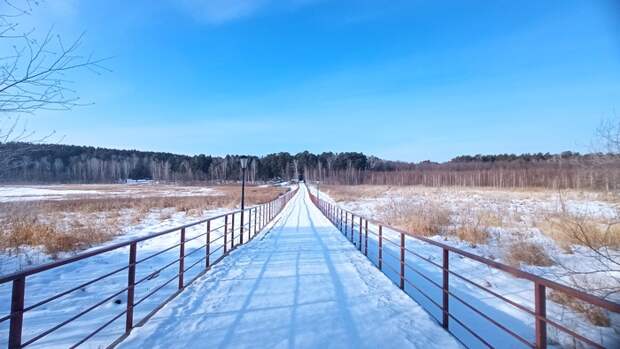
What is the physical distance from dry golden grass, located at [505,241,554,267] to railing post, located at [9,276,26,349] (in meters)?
9.60

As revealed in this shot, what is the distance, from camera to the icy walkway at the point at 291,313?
3.56 metres

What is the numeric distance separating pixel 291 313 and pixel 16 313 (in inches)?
111

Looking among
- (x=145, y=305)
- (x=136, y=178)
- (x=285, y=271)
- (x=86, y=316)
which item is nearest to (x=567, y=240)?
(x=285, y=271)

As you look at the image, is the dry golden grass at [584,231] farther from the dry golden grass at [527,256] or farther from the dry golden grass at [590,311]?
the dry golden grass at [590,311]

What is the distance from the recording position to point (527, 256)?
344 inches

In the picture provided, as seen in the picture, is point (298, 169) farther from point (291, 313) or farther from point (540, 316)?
point (540, 316)

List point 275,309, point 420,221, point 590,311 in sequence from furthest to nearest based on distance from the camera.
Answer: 1. point 420,221
2. point 590,311
3. point 275,309

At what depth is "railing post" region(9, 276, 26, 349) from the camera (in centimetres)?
234

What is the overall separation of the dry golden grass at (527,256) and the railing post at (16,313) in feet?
31.5

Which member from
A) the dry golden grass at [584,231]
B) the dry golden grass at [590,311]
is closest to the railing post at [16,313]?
the dry golden grass at [590,311]

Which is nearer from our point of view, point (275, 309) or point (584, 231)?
point (275, 309)

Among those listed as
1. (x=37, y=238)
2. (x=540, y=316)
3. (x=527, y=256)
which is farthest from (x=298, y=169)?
(x=540, y=316)

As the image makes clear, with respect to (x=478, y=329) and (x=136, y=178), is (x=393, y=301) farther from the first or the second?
(x=136, y=178)

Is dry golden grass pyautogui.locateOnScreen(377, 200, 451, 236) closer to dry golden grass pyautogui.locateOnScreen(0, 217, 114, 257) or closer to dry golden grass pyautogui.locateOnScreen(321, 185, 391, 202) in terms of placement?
dry golden grass pyautogui.locateOnScreen(0, 217, 114, 257)
